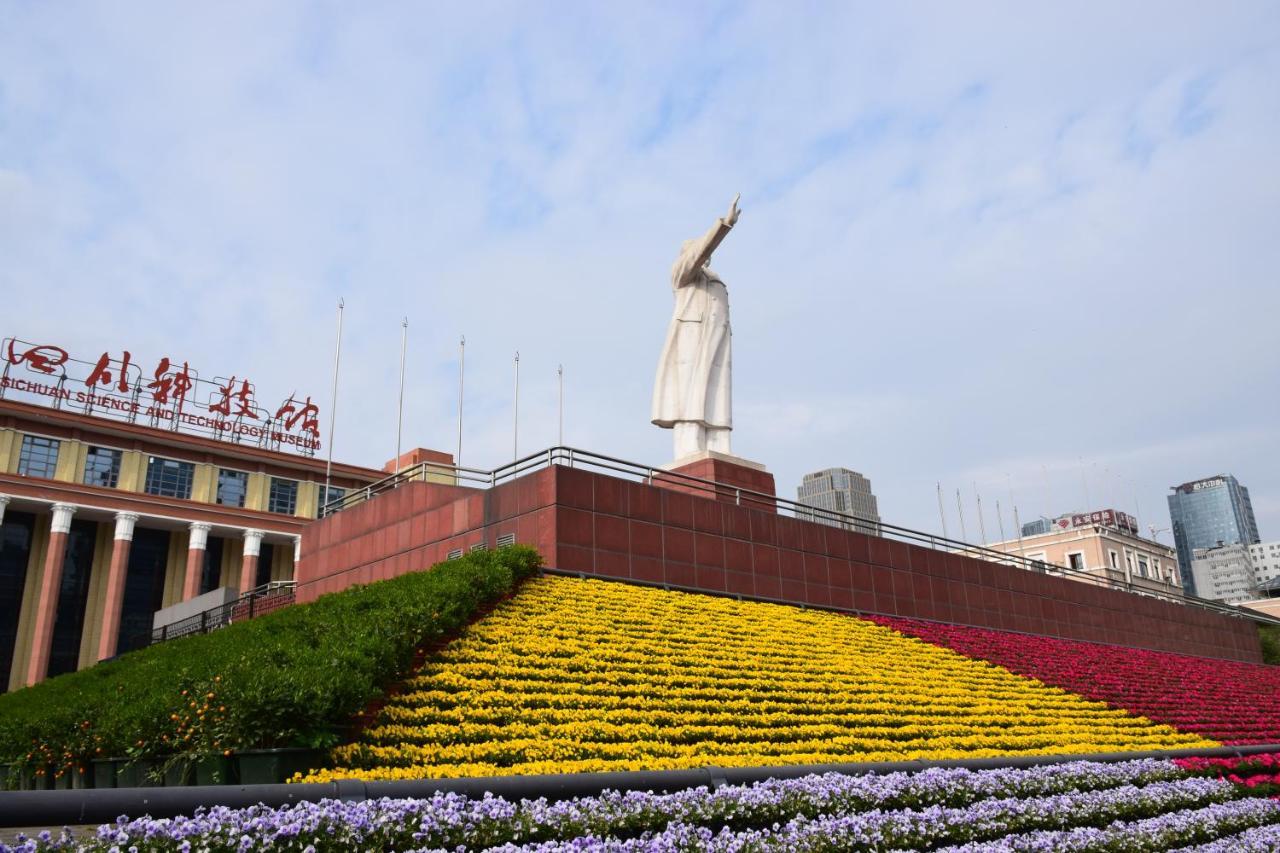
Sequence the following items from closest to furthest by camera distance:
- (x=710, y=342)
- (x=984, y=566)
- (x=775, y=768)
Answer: (x=775, y=768)
(x=710, y=342)
(x=984, y=566)

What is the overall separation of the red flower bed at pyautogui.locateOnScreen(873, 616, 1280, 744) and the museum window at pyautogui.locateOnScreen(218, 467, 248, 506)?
26.5 meters

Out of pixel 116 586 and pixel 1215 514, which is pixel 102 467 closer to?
pixel 116 586

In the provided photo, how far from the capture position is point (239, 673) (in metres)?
9.23

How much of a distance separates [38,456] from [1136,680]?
33.1 meters

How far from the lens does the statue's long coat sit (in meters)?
21.2

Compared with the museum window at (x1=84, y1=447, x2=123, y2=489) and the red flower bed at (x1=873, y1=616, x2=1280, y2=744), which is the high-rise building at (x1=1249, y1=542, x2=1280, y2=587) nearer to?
the red flower bed at (x1=873, y1=616, x2=1280, y2=744)

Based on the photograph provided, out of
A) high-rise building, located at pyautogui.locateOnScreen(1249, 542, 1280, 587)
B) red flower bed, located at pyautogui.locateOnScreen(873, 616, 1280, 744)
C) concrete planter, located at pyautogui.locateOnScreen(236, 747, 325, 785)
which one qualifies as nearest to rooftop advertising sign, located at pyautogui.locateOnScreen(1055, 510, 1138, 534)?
red flower bed, located at pyautogui.locateOnScreen(873, 616, 1280, 744)

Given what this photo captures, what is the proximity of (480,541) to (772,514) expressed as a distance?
5.73 metres

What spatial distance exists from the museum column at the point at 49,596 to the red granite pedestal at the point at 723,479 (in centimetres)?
2299

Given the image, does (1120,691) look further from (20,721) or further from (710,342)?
(20,721)

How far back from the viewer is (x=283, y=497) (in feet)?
129

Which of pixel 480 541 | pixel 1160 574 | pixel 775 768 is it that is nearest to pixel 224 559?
pixel 480 541

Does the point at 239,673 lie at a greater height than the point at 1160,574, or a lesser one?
lesser

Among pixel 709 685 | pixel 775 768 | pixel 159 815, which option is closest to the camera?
pixel 159 815
